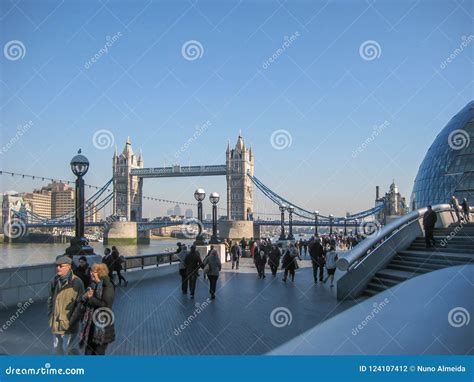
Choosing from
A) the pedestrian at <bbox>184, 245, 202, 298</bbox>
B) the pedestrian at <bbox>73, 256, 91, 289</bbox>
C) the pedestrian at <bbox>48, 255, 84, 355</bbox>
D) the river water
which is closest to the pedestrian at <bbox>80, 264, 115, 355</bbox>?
the pedestrian at <bbox>48, 255, 84, 355</bbox>

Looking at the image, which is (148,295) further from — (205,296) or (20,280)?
(20,280)

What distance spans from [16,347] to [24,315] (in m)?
1.97

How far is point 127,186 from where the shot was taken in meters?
93.9

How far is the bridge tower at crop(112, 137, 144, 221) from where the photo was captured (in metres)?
91.7

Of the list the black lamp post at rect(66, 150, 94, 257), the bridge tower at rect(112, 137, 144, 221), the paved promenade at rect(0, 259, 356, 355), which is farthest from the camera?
the bridge tower at rect(112, 137, 144, 221)

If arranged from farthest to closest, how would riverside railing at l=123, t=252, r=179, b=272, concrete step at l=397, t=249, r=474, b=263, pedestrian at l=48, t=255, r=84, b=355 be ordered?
1. riverside railing at l=123, t=252, r=179, b=272
2. concrete step at l=397, t=249, r=474, b=263
3. pedestrian at l=48, t=255, r=84, b=355

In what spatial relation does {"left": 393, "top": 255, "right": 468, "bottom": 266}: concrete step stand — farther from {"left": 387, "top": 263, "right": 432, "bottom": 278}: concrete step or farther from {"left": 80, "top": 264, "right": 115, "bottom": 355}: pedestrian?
{"left": 80, "top": 264, "right": 115, "bottom": 355}: pedestrian

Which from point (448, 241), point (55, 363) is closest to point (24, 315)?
point (55, 363)

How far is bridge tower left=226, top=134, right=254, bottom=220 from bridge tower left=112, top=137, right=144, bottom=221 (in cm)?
1910

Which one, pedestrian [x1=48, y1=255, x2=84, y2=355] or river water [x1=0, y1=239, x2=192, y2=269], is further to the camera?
river water [x1=0, y1=239, x2=192, y2=269]

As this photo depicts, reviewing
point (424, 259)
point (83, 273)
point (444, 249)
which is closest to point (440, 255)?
point (424, 259)

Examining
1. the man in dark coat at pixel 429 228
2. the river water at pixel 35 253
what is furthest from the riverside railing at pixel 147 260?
the river water at pixel 35 253

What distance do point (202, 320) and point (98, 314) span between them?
3.31 metres

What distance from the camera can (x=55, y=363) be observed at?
A: 5219 mm
